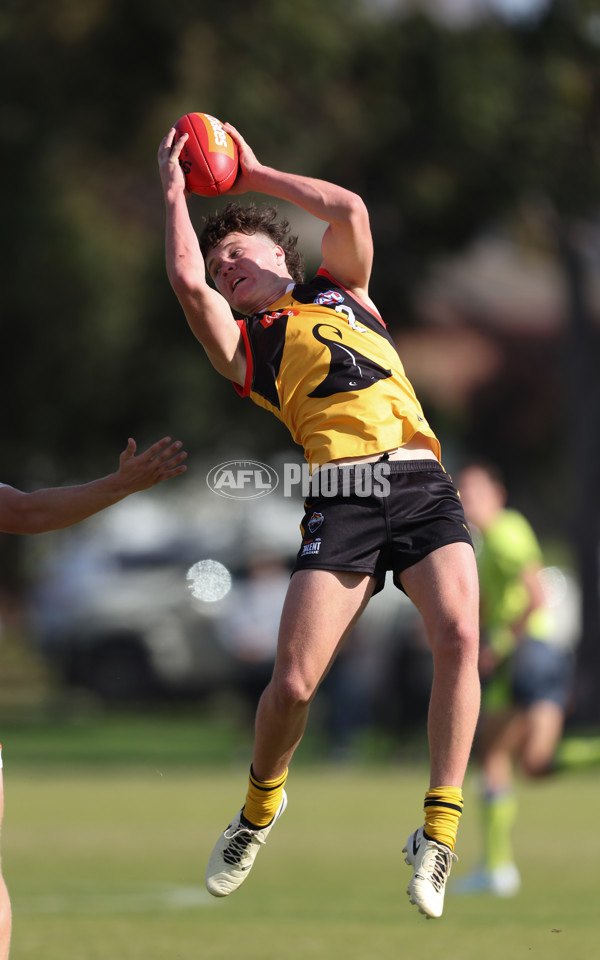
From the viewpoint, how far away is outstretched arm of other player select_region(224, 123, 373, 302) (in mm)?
5891

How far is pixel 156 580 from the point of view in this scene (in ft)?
85.8

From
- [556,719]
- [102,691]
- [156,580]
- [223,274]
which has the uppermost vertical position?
[223,274]

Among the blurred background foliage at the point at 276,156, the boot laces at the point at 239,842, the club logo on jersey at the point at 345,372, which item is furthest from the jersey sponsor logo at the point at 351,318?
the blurred background foliage at the point at 276,156

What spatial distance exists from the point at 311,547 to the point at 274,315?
3.13 feet

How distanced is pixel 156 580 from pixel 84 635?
1.61m

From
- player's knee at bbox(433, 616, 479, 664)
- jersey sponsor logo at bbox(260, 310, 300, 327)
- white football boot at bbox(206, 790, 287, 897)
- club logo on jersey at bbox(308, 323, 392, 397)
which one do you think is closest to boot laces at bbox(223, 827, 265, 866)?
white football boot at bbox(206, 790, 287, 897)

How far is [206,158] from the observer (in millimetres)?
5926

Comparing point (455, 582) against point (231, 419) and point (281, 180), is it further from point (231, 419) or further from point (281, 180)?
point (231, 419)

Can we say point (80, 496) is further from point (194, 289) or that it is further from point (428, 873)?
point (428, 873)

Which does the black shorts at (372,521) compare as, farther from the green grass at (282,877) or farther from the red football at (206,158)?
the green grass at (282,877)

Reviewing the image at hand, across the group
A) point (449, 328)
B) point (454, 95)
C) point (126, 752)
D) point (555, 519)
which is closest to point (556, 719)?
point (454, 95)

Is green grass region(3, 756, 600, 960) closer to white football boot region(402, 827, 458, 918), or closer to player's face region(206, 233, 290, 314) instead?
white football boot region(402, 827, 458, 918)

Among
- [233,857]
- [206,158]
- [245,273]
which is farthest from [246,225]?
[233,857]

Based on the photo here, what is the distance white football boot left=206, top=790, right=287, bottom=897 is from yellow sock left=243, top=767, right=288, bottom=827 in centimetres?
3
